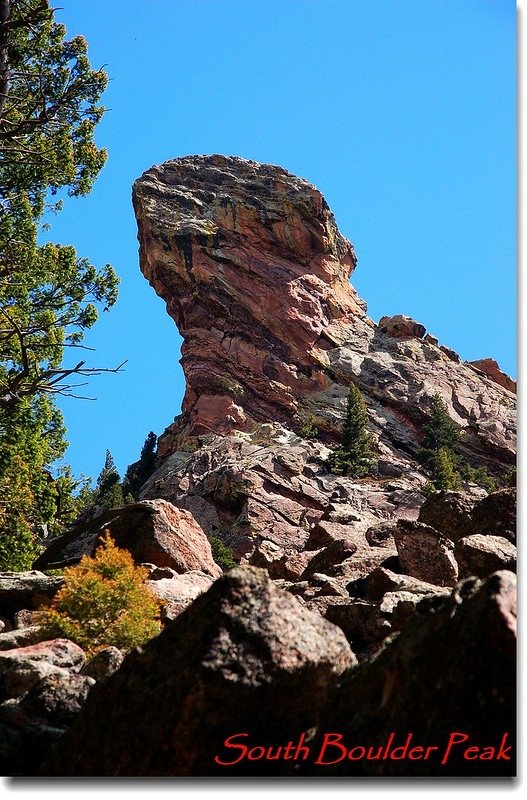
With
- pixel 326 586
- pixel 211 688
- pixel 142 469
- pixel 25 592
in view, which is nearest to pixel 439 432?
pixel 142 469

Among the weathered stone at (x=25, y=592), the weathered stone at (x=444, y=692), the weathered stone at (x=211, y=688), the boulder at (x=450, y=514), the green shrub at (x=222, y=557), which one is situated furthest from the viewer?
the green shrub at (x=222, y=557)

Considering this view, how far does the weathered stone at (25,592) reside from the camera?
19.5 meters

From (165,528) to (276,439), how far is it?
191ft

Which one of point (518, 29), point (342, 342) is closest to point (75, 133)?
point (518, 29)

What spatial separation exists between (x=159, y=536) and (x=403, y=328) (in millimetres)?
80705

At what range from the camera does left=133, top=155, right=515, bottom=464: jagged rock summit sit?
88.2m

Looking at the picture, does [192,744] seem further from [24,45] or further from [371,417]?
[371,417]

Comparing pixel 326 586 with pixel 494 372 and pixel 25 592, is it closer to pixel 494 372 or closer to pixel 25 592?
pixel 25 592

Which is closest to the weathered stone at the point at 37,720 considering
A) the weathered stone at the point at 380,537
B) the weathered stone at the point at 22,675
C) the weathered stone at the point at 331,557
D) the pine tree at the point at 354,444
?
the weathered stone at the point at 22,675

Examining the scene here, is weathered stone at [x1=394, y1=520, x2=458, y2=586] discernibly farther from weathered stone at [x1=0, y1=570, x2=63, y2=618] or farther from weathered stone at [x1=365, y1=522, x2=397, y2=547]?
weathered stone at [x1=0, y1=570, x2=63, y2=618]

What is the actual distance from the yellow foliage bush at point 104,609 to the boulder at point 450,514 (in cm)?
779

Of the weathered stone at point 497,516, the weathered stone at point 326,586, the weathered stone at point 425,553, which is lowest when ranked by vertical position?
the weathered stone at point 326,586

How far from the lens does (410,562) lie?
19391 mm

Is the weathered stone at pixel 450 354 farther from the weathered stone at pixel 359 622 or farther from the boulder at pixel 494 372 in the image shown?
the weathered stone at pixel 359 622
